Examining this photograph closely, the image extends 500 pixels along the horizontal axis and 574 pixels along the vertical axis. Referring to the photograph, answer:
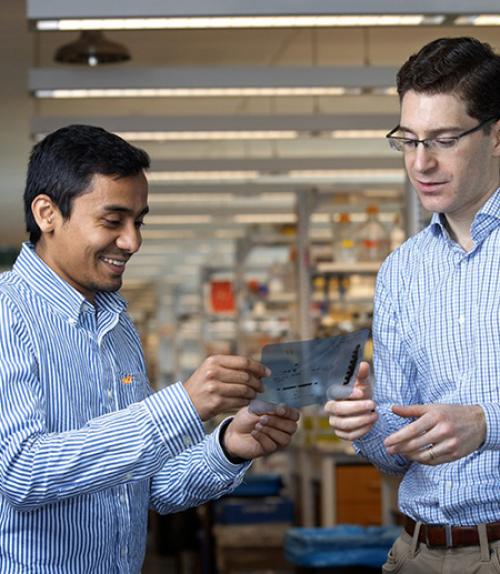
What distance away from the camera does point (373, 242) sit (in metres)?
9.99

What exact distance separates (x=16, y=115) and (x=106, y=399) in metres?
11.3

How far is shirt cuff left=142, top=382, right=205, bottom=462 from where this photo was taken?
2.38m

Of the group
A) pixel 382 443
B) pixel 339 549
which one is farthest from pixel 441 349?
pixel 339 549

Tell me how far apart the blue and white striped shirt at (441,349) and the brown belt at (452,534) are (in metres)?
0.01

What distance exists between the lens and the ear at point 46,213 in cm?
263

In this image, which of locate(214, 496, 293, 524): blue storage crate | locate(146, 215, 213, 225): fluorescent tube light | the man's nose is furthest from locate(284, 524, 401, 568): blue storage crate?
locate(146, 215, 213, 225): fluorescent tube light

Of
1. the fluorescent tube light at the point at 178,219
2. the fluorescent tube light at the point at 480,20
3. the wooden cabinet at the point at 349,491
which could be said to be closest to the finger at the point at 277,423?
the fluorescent tube light at the point at 480,20

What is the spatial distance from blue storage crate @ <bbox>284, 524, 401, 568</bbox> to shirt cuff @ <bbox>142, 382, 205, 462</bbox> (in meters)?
3.32

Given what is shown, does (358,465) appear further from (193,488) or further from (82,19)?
(193,488)

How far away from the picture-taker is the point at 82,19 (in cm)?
439

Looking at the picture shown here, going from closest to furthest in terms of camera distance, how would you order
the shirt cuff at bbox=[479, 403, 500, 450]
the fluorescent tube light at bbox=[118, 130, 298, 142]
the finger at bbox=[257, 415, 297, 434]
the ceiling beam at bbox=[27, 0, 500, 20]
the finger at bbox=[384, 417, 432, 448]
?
the finger at bbox=[384, 417, 432, 448] → the shirt cuff at bbox=[479, 403, 500, 450] → the finger at bbox=[257, 415, 297, 434] → the ceiling beam at bbox=[27, 0, 500, 20] → the fluorescent tube light at bbox=[118, 130, 298, 142]

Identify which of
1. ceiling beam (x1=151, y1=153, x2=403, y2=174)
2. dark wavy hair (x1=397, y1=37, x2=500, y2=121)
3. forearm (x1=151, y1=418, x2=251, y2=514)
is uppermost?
ceiling beam (x1=151, y1=153, x2=403, y2=174)

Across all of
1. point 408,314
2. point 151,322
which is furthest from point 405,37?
point 151,322

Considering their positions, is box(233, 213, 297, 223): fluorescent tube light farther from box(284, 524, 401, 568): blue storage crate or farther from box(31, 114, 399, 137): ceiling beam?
box(284, 524, 401, 568): blue storage crate
